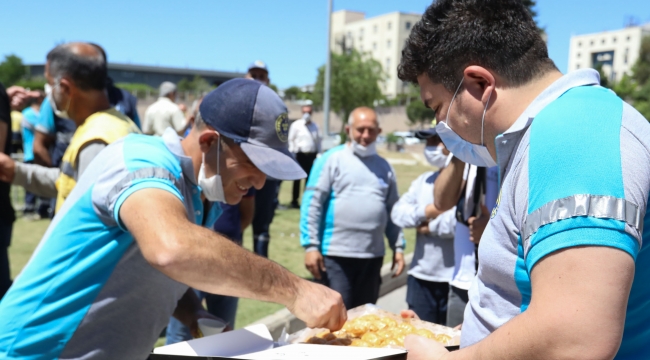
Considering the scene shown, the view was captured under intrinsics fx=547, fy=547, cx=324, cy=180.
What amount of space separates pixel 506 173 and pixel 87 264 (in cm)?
141

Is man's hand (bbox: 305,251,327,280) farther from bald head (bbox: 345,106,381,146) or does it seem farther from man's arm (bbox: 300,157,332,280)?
bald head (bbox: 345,106,381,146)

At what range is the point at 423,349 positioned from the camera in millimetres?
1529

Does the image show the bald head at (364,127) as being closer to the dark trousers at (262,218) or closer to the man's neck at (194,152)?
the dark trousers at (262,218)

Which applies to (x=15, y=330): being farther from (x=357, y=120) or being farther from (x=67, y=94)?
(x=357, y=120)

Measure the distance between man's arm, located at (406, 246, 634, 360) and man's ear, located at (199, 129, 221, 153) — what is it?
4.48 ft

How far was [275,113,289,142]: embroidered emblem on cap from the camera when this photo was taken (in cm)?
209

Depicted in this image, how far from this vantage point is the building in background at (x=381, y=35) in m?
97.1

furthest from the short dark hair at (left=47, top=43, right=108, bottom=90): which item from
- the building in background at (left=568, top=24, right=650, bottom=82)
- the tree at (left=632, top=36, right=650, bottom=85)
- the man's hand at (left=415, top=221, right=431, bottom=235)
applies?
the building in background at (left=568, top=24, right=650, bottom=82)

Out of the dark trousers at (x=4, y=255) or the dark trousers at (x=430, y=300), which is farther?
the dark trousers at (x=430, y=300)

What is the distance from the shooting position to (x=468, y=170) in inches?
137

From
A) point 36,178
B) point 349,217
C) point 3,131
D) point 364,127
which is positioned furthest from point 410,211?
point 3,131

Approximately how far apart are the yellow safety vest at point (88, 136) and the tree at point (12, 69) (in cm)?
7224

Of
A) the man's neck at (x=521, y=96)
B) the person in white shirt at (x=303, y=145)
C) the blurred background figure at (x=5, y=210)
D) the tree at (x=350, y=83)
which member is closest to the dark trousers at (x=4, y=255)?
the blurred background figure at (x=5, y=210)

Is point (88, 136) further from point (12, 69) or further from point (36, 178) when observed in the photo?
point (12, 69)
